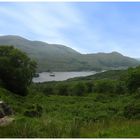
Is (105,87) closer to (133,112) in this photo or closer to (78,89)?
(78,89)

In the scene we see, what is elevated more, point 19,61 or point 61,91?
point 19,61

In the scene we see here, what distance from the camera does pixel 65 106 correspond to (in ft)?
189

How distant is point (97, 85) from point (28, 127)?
9171 centimetres

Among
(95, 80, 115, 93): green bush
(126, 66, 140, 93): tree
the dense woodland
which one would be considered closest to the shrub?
the dense woodland

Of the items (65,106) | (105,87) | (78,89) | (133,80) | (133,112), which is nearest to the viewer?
(133,112)

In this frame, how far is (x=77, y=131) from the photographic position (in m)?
8.65

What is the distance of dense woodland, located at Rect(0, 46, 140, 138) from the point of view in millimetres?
8828

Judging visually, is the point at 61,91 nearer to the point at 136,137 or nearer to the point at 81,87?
the point at 81,87

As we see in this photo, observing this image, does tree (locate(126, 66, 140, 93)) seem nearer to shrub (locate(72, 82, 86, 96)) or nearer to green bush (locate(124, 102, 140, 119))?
shrub (locate(72, 82, 86, 96))

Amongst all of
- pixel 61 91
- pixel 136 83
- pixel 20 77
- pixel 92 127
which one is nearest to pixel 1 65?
pixel 20 77

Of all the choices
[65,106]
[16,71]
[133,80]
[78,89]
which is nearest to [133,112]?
[65,106]

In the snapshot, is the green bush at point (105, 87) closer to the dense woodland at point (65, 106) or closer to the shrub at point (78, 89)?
the dense woodland at point (65, 106)

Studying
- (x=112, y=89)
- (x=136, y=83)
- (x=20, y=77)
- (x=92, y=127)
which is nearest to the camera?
(x=92, y=127)

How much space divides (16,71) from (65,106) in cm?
1132
